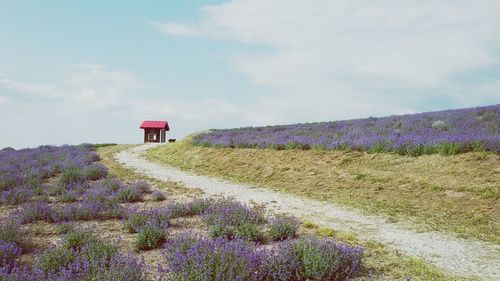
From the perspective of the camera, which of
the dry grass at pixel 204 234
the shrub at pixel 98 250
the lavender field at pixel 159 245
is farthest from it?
the shrub at pixel 98 250

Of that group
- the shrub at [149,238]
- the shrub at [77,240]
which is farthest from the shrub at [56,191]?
the shrub at [149,238]

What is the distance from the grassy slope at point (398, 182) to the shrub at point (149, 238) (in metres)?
4.94

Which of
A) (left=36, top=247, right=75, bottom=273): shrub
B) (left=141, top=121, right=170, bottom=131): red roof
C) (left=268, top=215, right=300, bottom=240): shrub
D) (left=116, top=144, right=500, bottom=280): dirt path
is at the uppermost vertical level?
(left=141, top=121, right=170, bottom=131): red roof

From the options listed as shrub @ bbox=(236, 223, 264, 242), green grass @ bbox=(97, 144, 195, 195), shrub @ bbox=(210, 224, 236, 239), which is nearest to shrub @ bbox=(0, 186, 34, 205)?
green grass @ bbox=(97, 144, 195, 195)

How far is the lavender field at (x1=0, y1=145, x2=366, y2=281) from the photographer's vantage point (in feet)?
15.8

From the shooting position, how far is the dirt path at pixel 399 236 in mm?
5855

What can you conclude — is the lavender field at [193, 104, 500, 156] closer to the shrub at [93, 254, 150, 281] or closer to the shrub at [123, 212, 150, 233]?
the shrub at [123, 212, 150, 233]

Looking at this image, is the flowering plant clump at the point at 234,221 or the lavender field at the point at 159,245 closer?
the lavender field at the point at 159,245

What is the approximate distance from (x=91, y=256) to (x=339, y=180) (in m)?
9.11

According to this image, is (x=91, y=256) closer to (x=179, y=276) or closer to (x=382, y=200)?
(x=179, y=276)

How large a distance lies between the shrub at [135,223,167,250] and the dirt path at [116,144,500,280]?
3343mm

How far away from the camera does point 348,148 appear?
54.3 ft

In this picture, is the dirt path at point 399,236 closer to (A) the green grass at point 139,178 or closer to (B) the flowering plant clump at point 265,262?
(A) the green grass at point 139,178

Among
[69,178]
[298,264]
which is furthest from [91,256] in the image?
[69,178]
